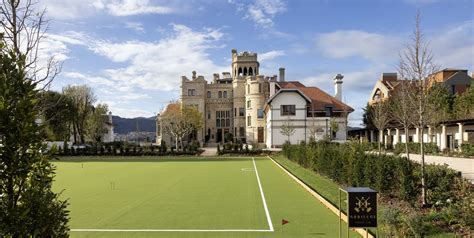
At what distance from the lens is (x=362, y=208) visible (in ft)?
21.8

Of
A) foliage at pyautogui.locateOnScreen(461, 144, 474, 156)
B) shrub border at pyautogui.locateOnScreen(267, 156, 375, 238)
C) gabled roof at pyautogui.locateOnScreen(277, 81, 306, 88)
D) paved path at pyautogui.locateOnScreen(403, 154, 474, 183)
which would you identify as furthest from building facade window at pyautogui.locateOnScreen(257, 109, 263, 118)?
shrub border at pyautogui.locateOnScreen(267, 156, 375, 238)

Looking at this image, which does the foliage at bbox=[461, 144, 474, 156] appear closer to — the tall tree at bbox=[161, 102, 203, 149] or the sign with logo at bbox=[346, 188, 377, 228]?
the sign with logo at bbox=[346, 188, 377, 228]

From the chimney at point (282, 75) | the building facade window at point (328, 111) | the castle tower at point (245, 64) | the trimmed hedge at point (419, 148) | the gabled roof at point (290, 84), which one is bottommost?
the trimmed hedge at point (419, 148)

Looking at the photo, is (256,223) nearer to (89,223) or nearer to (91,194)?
(89,223)

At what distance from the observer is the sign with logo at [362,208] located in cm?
661

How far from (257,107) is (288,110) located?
32.6 feet

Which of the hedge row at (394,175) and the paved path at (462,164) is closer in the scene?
the hedge row at (394,175)

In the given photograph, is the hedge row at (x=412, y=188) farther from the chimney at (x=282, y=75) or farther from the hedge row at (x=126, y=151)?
the chimney at (x=282, y=75)

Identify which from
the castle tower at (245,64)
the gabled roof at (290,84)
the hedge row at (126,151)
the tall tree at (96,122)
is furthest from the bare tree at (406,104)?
the tall tree at (96,122)

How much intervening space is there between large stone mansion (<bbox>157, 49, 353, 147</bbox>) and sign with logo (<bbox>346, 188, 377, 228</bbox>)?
125ft

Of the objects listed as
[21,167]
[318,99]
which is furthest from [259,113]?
[21,167]

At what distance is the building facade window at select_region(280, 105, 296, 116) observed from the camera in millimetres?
52875

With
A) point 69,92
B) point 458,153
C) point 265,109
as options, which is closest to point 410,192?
point 458,153

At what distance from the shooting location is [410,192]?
11.6 metres
